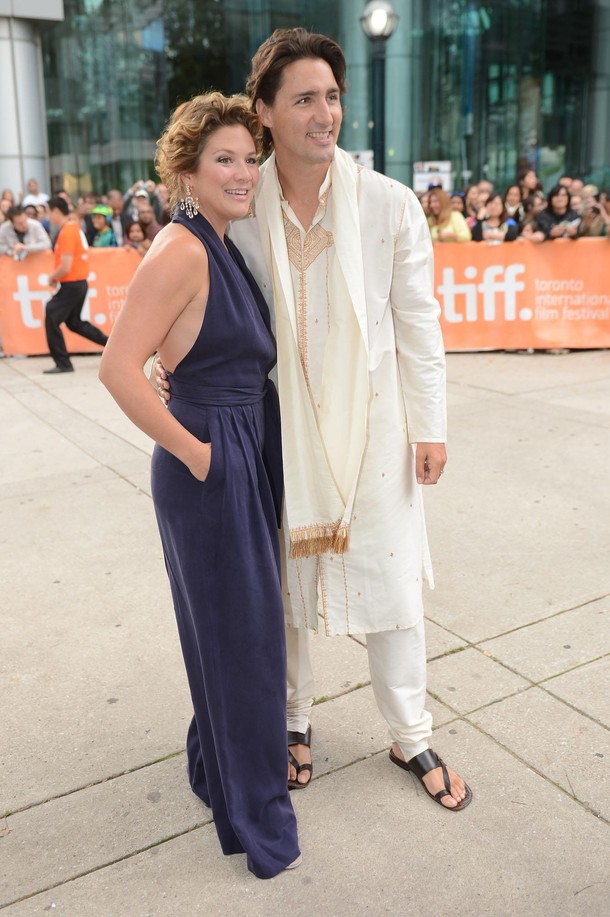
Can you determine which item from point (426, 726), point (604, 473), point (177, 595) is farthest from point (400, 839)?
point (604, 473)

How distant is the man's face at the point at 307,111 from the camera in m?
2.20

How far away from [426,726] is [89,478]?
344 centimetres

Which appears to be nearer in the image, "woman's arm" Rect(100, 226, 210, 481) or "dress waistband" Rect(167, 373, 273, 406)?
"woman's arm" Rect(100, 226, 210, 481)

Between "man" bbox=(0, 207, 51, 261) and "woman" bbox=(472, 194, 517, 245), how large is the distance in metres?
4.75

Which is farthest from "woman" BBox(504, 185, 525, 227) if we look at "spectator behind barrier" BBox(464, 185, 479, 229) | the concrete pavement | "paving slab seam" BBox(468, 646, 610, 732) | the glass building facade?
the glass building facade

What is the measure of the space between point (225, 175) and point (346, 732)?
176 centimetres

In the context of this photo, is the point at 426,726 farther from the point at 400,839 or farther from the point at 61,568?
the point at 61,568

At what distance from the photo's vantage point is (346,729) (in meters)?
2.84

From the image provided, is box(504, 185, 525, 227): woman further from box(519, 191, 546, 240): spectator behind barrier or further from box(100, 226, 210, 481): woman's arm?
box(100, 226, 210, 481): woman's arm

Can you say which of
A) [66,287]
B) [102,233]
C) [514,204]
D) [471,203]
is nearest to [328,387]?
[66,287]

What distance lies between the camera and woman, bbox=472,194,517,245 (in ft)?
30.0

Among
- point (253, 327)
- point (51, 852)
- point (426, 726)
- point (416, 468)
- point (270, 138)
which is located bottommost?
point (51, 852)

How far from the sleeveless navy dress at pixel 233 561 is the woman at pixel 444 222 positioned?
7.52 m

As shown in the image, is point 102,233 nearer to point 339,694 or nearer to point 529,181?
point 529,181
